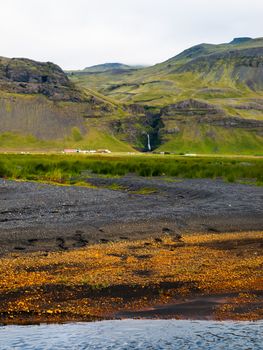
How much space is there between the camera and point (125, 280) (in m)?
19.6

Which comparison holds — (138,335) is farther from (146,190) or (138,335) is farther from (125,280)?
(146,190)

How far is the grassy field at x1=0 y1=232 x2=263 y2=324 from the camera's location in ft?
54.4

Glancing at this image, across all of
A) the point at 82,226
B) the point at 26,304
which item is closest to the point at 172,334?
the point at 26,304

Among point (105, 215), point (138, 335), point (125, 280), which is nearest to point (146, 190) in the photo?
point (105, 215)

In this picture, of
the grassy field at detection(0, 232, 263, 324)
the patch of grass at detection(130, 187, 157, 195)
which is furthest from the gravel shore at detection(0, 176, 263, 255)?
the patch of grass at detection(130, 187, 157, 195)

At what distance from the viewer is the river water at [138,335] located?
13852mm

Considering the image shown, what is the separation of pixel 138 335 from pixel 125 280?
5.04m

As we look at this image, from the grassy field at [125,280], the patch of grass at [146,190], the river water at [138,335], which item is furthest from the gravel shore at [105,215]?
the river water at [138,335]

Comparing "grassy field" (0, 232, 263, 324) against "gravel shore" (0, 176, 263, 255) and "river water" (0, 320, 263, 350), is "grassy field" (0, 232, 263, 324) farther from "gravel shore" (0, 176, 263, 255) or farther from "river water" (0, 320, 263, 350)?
"gravel shore" (0, 176, 263, 255)

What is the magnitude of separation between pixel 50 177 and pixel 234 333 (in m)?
55.0

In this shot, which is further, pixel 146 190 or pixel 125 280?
pixel 146 190

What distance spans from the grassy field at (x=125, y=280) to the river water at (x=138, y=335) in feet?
2.18

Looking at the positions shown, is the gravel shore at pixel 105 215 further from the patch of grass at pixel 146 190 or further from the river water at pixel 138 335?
the river water at pixel 138 335

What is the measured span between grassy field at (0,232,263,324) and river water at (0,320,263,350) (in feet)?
2.18
